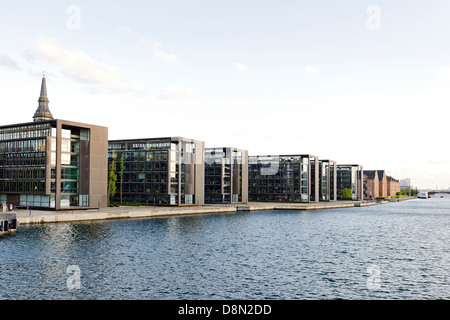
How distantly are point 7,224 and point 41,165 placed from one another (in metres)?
→ 35.5

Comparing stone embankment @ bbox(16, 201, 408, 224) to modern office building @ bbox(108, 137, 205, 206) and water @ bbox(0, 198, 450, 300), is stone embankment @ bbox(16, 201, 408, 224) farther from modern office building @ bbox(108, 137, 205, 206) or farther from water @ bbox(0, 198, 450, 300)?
modern office building @ bbox(108, 137, 205, 206)

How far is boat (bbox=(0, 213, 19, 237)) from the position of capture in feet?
227

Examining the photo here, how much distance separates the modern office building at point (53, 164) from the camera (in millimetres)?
103062

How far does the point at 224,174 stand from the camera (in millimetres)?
174625

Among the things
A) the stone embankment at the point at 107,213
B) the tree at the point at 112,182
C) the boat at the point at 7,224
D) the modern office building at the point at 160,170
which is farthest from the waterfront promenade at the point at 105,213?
the tree at the point at 112,182

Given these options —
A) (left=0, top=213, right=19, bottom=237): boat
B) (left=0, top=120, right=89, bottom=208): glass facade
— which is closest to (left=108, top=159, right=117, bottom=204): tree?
(left=0, top=120, right=89, bottom=208): glass facade

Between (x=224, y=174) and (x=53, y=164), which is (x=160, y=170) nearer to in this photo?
(x=53, y=164)

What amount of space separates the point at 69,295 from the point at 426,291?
3177 cm

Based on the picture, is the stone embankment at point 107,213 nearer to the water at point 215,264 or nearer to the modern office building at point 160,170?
the water at point 215,264

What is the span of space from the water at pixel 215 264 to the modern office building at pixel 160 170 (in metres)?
56.6

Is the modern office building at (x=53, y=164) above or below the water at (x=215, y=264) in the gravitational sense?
above
